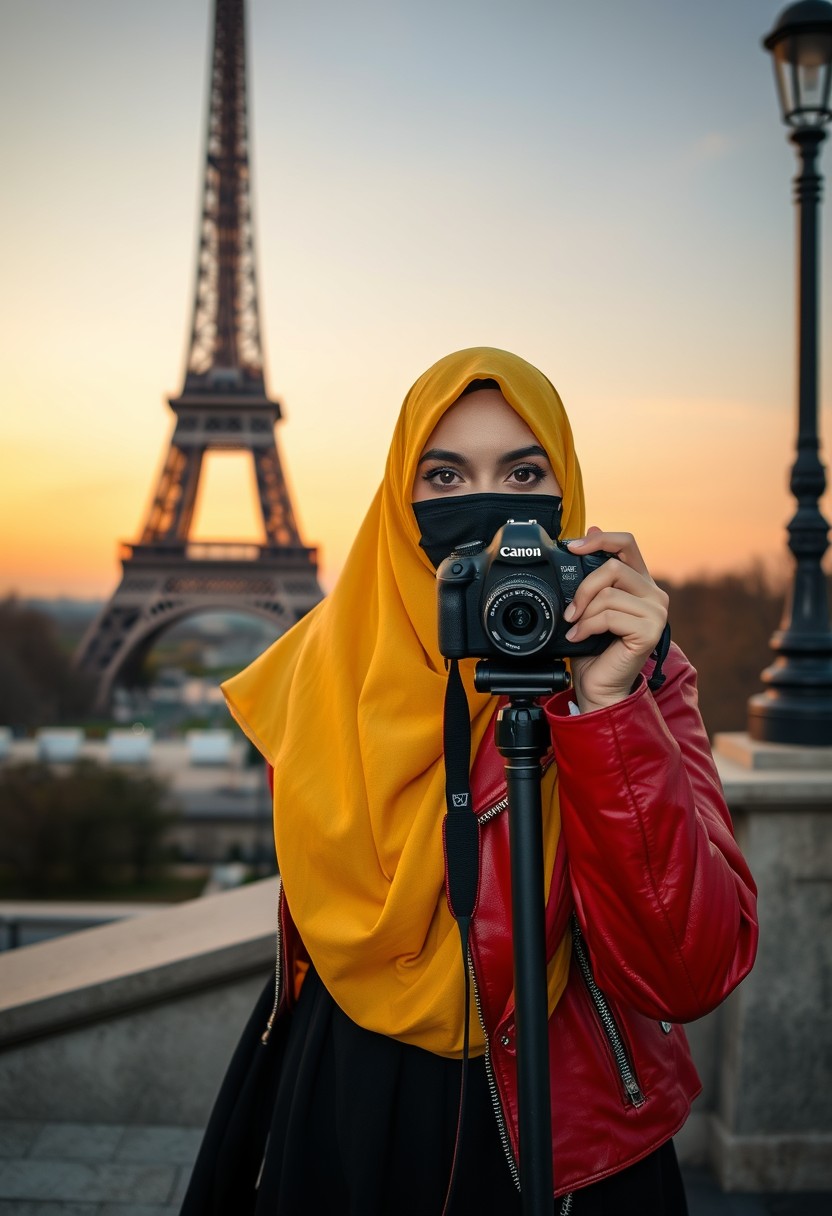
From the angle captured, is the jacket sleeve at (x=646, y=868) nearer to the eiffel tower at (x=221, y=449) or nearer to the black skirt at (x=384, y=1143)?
the black skirt at (x=384, y=1143)

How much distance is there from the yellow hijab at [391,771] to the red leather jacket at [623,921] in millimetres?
55

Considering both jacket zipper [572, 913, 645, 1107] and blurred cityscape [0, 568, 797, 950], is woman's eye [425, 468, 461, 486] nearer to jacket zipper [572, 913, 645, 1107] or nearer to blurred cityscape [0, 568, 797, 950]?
jacket zipper [572, 913, 645, 1107]

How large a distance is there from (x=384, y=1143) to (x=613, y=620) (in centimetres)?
67

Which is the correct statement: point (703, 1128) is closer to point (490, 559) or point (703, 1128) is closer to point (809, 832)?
point (809, 832)

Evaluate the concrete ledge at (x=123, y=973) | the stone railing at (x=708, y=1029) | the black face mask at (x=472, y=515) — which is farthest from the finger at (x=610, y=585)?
the concrete ledge at (x=123, y=973)

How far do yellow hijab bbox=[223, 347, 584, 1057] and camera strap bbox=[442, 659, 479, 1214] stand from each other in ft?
0.24

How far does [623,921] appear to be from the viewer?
3.09 ft

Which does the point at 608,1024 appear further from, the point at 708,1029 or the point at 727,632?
the point at 727,632

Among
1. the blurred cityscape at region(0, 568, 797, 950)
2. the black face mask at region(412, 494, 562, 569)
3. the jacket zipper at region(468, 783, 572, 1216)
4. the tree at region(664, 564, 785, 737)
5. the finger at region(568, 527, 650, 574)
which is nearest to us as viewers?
the finger at region(568, 527, 650, 574)

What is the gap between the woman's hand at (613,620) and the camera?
90cm

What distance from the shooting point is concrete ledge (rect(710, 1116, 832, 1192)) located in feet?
6.86

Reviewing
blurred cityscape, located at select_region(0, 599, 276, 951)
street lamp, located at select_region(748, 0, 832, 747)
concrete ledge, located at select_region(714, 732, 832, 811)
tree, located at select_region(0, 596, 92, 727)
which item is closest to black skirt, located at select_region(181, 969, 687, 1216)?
concrete ledge, located at select_region(714, 732, 832, 811)

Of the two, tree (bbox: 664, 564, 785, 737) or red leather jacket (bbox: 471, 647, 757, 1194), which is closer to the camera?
red leather jacket (bbox: 471, 647, 757, 1194)

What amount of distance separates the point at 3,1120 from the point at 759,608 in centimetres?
1431
